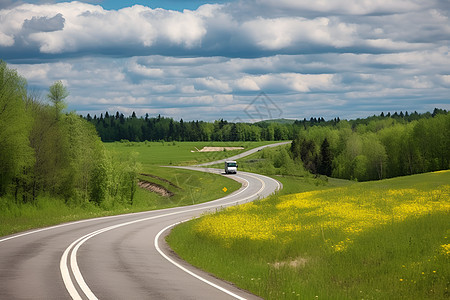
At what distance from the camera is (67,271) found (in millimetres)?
15836

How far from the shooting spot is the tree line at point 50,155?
44844mm

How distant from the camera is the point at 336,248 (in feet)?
64.1

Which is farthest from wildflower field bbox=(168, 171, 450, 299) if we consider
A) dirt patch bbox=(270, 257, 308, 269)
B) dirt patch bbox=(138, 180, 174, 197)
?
dirt patch bbox=(138, 180, 174, 197)

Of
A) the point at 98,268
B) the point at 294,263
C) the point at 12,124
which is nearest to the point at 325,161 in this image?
the point at 12,124

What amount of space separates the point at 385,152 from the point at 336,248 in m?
116

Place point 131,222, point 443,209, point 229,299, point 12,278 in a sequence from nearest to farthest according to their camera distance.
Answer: point 229,299 < point 12,278 < point 443,209 < point 131,222

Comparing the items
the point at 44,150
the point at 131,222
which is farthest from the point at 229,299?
the point at 44,150

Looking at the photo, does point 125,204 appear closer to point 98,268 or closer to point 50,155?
point 50,155

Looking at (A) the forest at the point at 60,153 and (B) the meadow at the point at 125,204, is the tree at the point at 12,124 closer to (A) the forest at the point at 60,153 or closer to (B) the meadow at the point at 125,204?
(A) the forest at the point at 60,153

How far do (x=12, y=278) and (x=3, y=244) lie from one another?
920 centimetres

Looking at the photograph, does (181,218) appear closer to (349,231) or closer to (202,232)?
(202,232)

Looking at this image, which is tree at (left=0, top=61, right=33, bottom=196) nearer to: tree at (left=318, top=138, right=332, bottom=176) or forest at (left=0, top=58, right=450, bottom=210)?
forest at (left=0, top=58, right=450, bottom=210)

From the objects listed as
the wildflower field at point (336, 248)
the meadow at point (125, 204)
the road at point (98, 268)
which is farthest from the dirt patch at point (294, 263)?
the meadow at point (125, 204)

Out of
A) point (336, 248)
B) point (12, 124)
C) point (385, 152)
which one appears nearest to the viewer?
point (336, 248)
